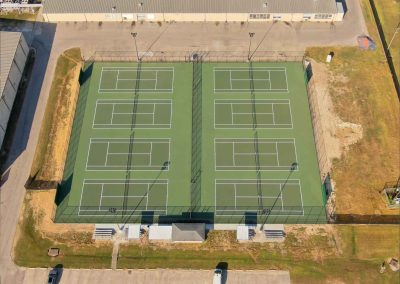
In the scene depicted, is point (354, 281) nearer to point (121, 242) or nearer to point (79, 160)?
point (121, 242)

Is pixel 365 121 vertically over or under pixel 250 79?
under

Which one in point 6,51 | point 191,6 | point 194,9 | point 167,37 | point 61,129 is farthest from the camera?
point 191,6

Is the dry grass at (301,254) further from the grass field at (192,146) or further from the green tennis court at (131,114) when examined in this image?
the green tennis court at (131,114)

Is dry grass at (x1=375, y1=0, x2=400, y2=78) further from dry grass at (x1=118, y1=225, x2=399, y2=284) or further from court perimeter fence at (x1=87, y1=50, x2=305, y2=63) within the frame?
dry grass at (x1=118, y1=225, x2=399, y2=284)

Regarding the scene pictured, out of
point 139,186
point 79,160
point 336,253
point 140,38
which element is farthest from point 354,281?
point 140,38

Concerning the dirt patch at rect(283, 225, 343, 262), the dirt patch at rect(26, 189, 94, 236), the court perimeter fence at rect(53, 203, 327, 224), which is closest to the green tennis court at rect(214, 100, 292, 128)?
the court perimeter fence at rect(53, 203, 327, 224)

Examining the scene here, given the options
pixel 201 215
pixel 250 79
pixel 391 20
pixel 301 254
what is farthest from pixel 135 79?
pixel 391 20

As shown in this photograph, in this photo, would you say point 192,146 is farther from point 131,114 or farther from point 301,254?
point 301,254

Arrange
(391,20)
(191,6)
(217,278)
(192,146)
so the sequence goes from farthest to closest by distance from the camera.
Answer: (391,20), (191,6), (192,146), (217,278)
